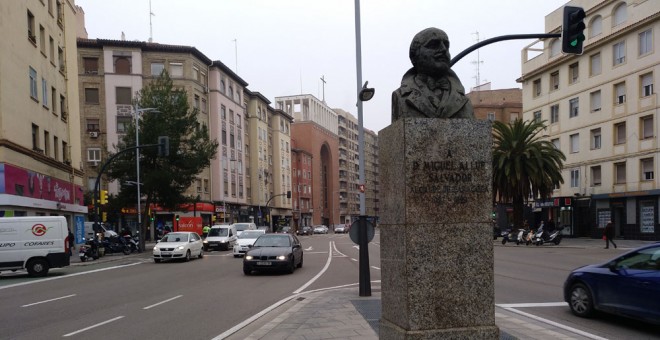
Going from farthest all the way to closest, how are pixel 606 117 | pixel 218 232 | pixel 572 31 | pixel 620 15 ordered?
pixel 606 117, pixel 620 15, pixel 218 232, pixel 572 31

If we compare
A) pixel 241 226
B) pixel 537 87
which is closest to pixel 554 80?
pixel 537 87

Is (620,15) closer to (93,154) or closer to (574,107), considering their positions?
(574,107)

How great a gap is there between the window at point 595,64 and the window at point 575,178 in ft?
25.7

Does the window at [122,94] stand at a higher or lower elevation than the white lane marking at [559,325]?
higher

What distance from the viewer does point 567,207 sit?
42.2 meters

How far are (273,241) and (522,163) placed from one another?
23628mm

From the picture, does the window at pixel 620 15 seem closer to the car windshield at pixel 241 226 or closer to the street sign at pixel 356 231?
the car windshield at pixel 241 226

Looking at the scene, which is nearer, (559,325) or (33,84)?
(559,325)

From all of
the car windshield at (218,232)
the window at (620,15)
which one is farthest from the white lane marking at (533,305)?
the window at (620,15)

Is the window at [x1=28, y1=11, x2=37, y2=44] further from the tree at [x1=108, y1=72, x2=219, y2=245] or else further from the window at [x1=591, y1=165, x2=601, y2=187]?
the window at [x1=591, y1=165, x2=601, y2=187]

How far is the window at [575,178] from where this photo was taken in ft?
135

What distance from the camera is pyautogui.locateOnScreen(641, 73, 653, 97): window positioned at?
32.9 metres

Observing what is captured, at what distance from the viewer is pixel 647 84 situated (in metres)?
33.3

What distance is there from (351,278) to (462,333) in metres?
11.5
